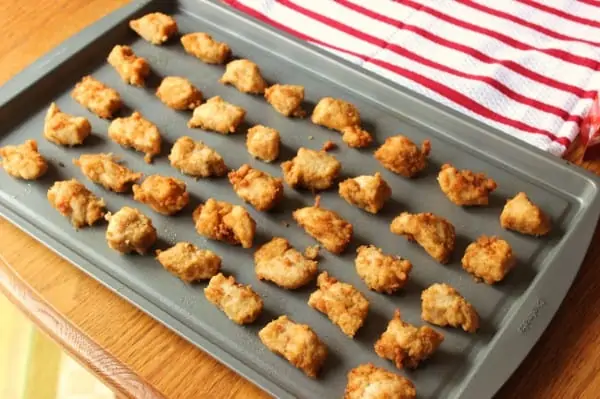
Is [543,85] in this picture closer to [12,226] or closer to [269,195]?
[269,195]

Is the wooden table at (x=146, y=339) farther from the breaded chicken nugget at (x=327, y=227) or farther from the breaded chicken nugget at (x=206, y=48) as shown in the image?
the breaded chicken nugget at (x=206, y=48)

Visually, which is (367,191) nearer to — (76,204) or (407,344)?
(407,344)

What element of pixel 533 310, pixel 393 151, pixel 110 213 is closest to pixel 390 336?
pixel 533 310

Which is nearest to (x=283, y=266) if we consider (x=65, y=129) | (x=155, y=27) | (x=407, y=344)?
(x=407, y=344)

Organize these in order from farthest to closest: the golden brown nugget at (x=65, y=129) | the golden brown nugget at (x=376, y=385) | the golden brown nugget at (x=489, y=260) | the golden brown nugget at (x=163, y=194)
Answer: the golden brown nugget at (x=65, y=129) → the golden brown nugget at (x=163, y=194) → the golden brown nugget at (x=489, y=260) → the golden brown nugget at (x=376, y=385)

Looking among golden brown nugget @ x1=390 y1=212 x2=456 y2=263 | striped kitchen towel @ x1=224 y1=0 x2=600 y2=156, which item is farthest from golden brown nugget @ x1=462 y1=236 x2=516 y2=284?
striped kitchen towel @ x1=224 y1=0 x2=600 y2=156

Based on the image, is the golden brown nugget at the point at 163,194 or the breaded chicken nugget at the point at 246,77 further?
the breaded chicken nugget at the point at 246,77

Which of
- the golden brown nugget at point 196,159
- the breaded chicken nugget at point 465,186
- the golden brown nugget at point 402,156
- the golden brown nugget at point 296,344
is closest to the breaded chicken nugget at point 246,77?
the golden brown nugget at point 196,159
